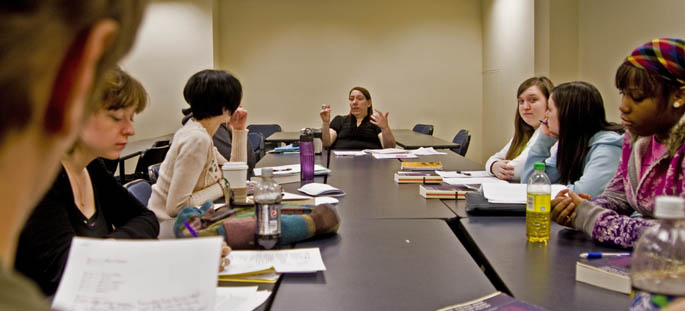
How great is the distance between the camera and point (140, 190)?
2.29m

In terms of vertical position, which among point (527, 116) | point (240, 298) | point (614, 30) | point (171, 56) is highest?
point (171, 56)

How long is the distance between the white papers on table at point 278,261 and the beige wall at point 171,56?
6152 mm

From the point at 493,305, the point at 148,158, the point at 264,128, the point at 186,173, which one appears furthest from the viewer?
the point at 264,128

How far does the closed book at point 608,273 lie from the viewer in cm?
114

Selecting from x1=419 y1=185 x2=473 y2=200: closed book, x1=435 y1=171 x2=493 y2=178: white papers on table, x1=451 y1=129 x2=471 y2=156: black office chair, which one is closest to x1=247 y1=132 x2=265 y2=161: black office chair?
x1=451 y1=129 x2=471 y2=156: black office chair

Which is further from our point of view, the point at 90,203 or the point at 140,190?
the point at 140,190

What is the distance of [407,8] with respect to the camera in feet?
26.2

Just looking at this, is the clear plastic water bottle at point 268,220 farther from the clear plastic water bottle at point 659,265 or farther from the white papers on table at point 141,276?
the clear plastic water bottle at point 659,265

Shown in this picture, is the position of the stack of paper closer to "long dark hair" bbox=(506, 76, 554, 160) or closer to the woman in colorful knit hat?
"long dark hair" bbox=(506, 76, 554, 160)

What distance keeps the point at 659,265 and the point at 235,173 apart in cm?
148

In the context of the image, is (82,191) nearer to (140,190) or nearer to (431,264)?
(140,190)

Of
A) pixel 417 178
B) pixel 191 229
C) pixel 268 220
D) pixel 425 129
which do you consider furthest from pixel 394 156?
pixel 425 129

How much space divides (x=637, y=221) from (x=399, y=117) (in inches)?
264

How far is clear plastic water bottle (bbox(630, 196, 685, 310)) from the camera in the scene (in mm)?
883
